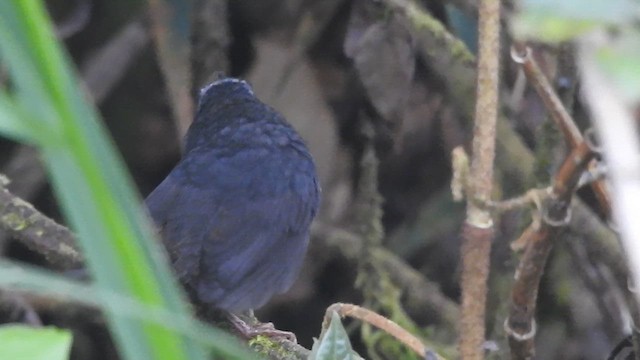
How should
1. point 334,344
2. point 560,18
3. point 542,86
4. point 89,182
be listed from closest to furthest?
point 560,18 → point 89,182 → point 334,344 → point 542,86

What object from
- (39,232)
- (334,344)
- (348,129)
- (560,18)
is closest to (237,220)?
(39,232)

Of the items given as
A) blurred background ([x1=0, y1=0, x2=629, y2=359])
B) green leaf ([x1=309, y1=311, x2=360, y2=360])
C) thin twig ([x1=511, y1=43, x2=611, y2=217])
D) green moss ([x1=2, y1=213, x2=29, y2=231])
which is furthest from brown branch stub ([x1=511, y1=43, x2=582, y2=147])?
blurred background ([x1=0, y1=0, x2=629, y2=359])

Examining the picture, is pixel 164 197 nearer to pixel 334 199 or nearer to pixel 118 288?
pixel 334 199

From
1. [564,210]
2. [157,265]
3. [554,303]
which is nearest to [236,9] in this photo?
[554,303]

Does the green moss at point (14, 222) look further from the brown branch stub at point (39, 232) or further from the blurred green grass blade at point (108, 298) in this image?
the blurred green grass blade at point (108, 298)

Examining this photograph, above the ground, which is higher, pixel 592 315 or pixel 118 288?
pixel 118 288

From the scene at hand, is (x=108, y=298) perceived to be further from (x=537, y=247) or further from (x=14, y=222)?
(x=14, y=222)
